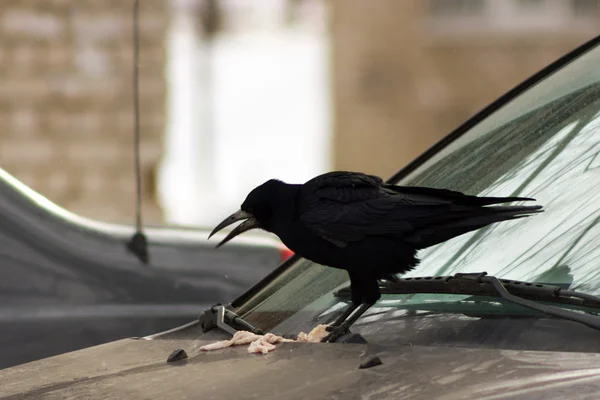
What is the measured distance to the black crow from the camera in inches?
88.0

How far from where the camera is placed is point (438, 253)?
7.88 ft

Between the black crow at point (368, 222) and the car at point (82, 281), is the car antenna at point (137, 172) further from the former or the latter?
the black crow at point (368, 222)

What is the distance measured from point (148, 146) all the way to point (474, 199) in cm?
897

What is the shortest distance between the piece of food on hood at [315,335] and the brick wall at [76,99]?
Answer: 282 inches

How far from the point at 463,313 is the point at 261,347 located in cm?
37

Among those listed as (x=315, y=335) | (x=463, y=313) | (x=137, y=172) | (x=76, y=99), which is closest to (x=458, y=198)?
(x=463, y=313)

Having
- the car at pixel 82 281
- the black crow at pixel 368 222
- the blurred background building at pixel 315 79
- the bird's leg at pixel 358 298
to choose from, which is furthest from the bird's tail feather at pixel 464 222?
the blurred background building at pixel 315 79

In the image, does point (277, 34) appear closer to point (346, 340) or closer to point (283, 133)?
point (283, 133)

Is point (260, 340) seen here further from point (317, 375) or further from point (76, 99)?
point (76, 99)

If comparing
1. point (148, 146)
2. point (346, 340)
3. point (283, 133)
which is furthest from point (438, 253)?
point (283, 133)

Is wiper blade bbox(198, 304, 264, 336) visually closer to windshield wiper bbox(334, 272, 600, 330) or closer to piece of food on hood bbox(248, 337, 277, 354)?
piece of food on hood bbox(248, 337, 277, 354)

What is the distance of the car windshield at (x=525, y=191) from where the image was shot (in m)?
2.11

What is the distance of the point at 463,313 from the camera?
208 cm

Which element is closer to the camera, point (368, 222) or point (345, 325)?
point (345, 325)
